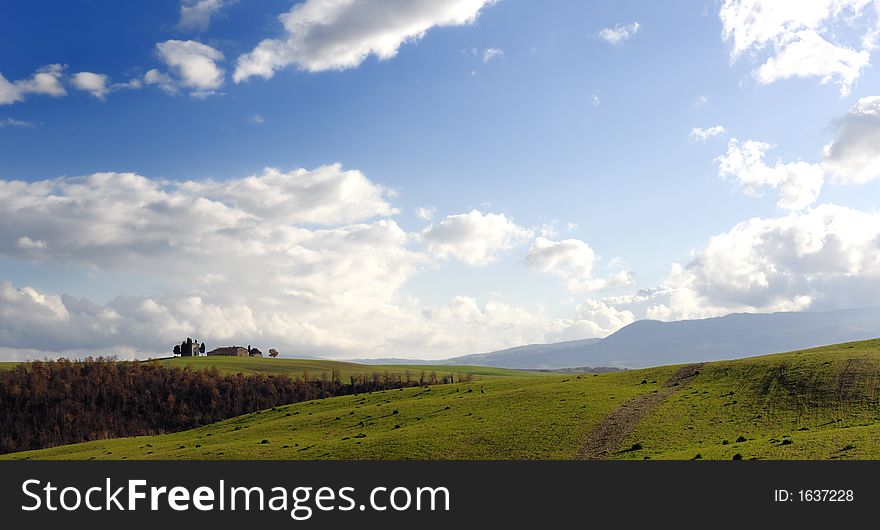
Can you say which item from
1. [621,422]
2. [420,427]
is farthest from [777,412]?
[420,427]

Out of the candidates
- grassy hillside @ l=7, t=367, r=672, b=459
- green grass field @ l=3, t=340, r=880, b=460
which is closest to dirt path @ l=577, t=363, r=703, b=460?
green grass field @ l=3, t=340, r=880, b=460

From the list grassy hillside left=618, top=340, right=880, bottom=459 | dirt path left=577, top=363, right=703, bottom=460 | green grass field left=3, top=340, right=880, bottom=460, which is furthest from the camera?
dirt path left=577, top=363, right=703, bottom=460

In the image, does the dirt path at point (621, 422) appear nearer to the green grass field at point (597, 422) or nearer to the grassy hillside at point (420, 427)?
the green grass field at point (597, 422)

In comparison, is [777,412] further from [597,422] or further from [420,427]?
[420,427]

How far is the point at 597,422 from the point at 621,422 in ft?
7.17

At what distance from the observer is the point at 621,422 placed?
5919 cm

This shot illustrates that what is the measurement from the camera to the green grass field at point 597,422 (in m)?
49.6

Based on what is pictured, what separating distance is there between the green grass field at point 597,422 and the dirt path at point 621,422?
91 centimetres

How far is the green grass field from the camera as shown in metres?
49.6

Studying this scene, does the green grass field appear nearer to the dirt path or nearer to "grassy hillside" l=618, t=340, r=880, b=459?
"grassy hillside" l=618, t=340, r=880, b=459

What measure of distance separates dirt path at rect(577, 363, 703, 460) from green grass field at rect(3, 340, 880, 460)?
2.97 feet
